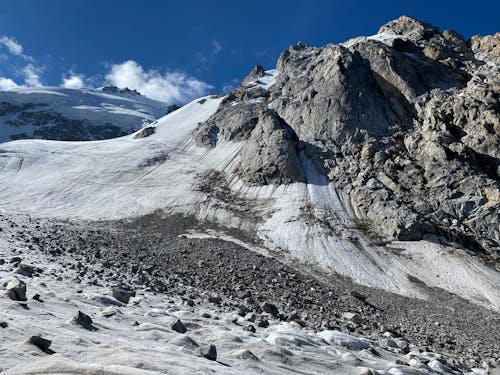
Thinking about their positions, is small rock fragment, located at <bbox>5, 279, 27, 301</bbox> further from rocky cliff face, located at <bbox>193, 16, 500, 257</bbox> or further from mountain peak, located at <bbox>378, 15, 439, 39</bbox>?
mountain peak, located at <bbox>378, 15, 439, 39</bbox>

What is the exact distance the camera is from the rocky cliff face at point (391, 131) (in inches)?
1804

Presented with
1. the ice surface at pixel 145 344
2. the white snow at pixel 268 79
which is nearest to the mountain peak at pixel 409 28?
the white snow at pixel 268 79

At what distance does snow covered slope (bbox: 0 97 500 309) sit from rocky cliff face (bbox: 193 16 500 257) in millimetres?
2647

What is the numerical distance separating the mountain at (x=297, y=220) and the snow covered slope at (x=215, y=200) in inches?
10.1

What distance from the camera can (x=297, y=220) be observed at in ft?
147

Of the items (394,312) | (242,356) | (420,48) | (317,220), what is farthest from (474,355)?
(420,48)

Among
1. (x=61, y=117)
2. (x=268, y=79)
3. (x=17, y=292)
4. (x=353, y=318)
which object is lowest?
(x=353, y=318)

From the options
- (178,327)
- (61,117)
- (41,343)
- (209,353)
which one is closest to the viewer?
(41,343)

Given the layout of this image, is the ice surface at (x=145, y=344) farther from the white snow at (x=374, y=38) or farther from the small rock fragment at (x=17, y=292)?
the white snow at (x=374, y=38)

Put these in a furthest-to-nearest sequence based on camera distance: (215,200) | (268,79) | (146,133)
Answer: (268,79)
(146,133)
(215,200)

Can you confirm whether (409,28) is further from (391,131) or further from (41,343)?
(41,343)

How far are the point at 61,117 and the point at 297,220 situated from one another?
144268mm

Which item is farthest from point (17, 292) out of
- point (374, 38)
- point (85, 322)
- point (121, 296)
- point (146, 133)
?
point (374, 38)

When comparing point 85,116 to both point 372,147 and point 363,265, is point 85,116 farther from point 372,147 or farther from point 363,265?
point 363,265
